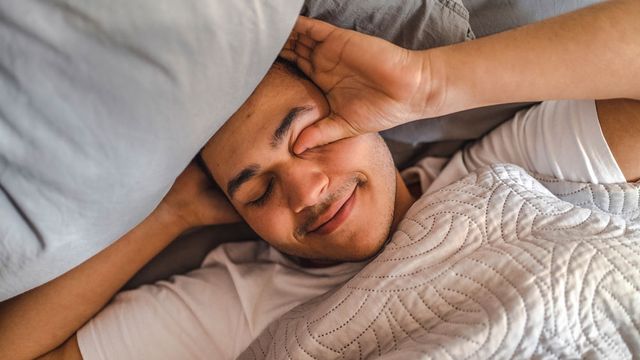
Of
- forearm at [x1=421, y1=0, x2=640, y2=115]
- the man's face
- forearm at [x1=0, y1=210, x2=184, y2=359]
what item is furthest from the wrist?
forearm at [x1=0, y1=210, x2=184, y2=359]

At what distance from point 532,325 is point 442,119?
46 centimetres

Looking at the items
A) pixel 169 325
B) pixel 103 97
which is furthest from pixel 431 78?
pixel 169 325

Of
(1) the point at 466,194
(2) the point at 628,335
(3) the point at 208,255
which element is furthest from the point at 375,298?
(3) the point at 208,255

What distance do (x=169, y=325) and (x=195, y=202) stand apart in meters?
0.24

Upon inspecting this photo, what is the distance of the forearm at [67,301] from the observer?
94cm

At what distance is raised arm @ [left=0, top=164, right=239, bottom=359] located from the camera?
94 cm

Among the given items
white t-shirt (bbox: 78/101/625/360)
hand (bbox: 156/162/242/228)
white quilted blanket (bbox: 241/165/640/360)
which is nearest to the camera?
white quilted blanket (bbox: 241/165/640/360)

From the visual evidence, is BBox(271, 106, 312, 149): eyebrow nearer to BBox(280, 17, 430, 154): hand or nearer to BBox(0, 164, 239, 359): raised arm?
BBox(280, 17, 430, 154): hand

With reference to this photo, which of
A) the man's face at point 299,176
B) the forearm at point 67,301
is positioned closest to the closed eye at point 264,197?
the man's face at point 299,176

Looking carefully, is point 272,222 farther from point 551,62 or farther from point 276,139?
point 551,62

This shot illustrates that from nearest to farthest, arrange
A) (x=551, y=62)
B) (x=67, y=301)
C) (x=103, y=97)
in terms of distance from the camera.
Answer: (x=103, y=97) → (x=551, y=62) → (x=67, y=301)

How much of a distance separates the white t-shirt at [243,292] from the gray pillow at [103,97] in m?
0.24

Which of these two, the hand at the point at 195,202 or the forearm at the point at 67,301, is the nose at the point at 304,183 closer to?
the hand at the point at 195,202

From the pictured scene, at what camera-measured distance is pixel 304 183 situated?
32.3 inches
